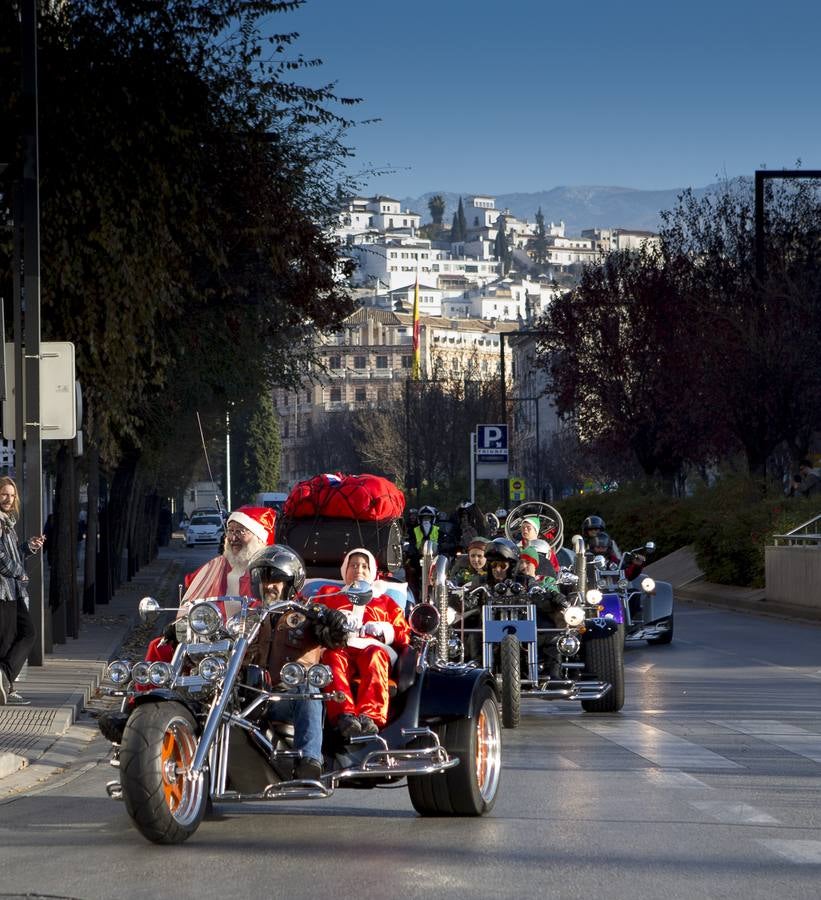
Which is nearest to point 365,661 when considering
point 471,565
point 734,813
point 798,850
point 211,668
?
point 211,668

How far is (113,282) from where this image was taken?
71.2 ft

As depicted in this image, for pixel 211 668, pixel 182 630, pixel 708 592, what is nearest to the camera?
pixel 211 668

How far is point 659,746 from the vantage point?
13422 millimetres

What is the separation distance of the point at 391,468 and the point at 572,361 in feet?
159

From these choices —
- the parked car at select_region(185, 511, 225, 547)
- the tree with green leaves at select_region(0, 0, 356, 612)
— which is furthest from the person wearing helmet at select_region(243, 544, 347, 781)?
the parked car at select_region(185, 511, 225, 547)

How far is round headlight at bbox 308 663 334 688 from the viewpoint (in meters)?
9.00

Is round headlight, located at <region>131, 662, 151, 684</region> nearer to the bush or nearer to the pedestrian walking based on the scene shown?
the pedestrian walking

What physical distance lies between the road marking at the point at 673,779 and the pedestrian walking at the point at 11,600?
586cm

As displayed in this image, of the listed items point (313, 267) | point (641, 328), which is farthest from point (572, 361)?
point (313, 267)

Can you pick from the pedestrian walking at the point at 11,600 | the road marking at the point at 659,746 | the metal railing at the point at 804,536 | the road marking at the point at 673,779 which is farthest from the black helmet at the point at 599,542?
the road marking at the point at 673,779

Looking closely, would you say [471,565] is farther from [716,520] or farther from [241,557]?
[716,520]

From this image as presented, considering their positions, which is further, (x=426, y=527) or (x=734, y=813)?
(x=426, y=527)

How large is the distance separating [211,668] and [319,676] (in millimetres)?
496

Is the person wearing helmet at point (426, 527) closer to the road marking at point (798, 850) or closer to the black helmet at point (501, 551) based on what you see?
the black helmet at point (501, 551)
